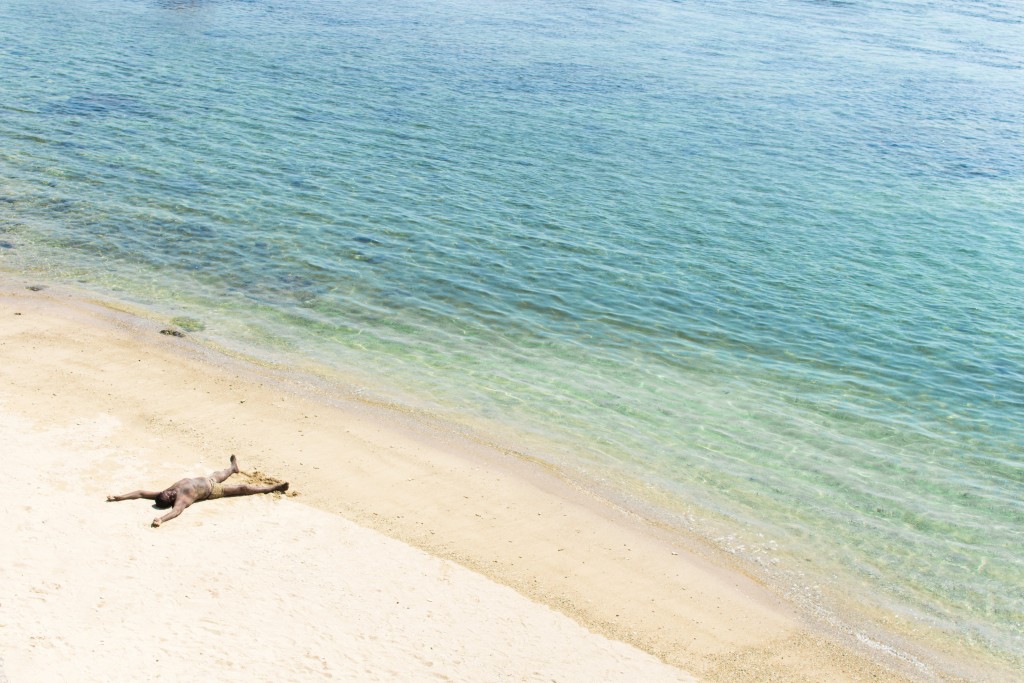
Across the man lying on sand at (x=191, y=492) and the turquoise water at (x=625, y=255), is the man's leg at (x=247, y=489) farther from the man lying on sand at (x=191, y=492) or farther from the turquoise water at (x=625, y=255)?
the turquoise water at (x=625, y=255)

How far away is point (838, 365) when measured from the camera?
2095 cm

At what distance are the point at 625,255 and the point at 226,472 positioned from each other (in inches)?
562

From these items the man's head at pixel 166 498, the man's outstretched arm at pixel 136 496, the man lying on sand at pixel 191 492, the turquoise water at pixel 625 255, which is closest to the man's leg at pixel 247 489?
the man lying on sand at pixel 191 492

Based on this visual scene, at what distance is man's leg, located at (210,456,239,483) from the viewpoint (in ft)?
45.2

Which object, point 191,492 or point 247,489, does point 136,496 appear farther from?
point 247,489

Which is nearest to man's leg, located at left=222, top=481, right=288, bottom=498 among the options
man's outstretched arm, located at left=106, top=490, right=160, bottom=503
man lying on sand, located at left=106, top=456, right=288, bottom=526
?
man lying on sand, located at left=106, top=456, right=288, bottom=526

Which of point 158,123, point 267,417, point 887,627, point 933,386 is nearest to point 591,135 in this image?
point 158,123

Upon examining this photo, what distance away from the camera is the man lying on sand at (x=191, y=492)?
42.6 ft

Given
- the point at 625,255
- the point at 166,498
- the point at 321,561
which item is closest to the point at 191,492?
the point at 166,498

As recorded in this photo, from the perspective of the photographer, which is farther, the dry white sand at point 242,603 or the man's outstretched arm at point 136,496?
the man's outstretched arm at point 136,496

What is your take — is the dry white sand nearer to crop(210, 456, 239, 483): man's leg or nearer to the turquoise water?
crop(210, 456, 239, 483): man's leg

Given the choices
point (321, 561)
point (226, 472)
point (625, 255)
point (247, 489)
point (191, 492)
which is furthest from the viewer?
point (625, 255)

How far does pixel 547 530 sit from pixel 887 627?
5195 mm

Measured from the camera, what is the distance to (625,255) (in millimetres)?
25328
